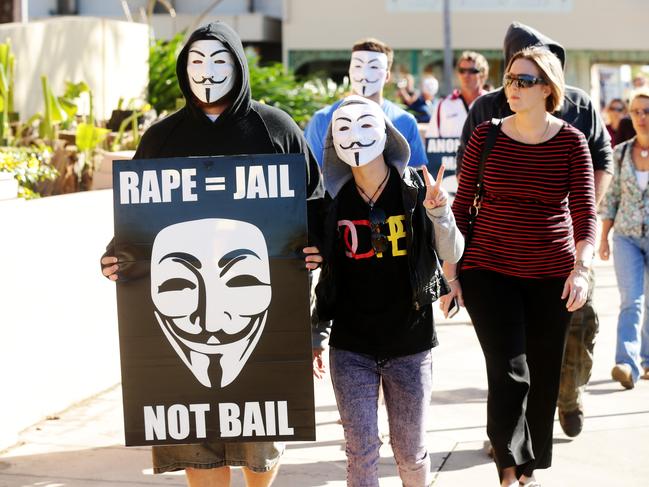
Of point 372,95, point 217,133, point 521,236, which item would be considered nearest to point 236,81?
point 217,133

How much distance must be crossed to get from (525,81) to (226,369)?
5.74 feet

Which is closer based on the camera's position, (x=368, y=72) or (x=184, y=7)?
(x=368, y=72)

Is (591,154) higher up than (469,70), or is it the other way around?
(469,70)

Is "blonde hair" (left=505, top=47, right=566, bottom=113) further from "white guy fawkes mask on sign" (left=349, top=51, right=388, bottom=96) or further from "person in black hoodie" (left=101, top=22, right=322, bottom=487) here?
"white guy fawkes mask on sign" (left=349, top=51, right=388, bottom=96)

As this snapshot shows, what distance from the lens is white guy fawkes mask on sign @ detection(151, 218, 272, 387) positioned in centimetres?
451

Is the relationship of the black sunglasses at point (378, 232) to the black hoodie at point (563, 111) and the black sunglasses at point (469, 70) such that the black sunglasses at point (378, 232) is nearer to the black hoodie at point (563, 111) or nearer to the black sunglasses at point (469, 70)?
the black hoodie at point (563, 111)

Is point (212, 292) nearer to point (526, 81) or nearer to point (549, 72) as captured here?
point (526, 81)

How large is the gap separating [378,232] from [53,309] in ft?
9.13

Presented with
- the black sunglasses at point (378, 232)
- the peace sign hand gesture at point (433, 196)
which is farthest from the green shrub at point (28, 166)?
the peace sign hand gesture at point (433, 196)

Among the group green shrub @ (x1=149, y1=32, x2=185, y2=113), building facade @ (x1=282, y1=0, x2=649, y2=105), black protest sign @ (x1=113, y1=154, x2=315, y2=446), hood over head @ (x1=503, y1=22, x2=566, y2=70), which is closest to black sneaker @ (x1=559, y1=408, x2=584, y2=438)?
hood over head @ (x1=503, y1=22, x2=566, y2=70)

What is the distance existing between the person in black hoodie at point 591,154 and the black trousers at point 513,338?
83 cm

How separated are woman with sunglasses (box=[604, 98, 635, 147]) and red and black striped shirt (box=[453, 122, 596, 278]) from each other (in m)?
9.05

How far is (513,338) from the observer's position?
5215 millimetres

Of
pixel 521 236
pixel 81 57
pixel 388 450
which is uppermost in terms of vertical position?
pixel 81 57
